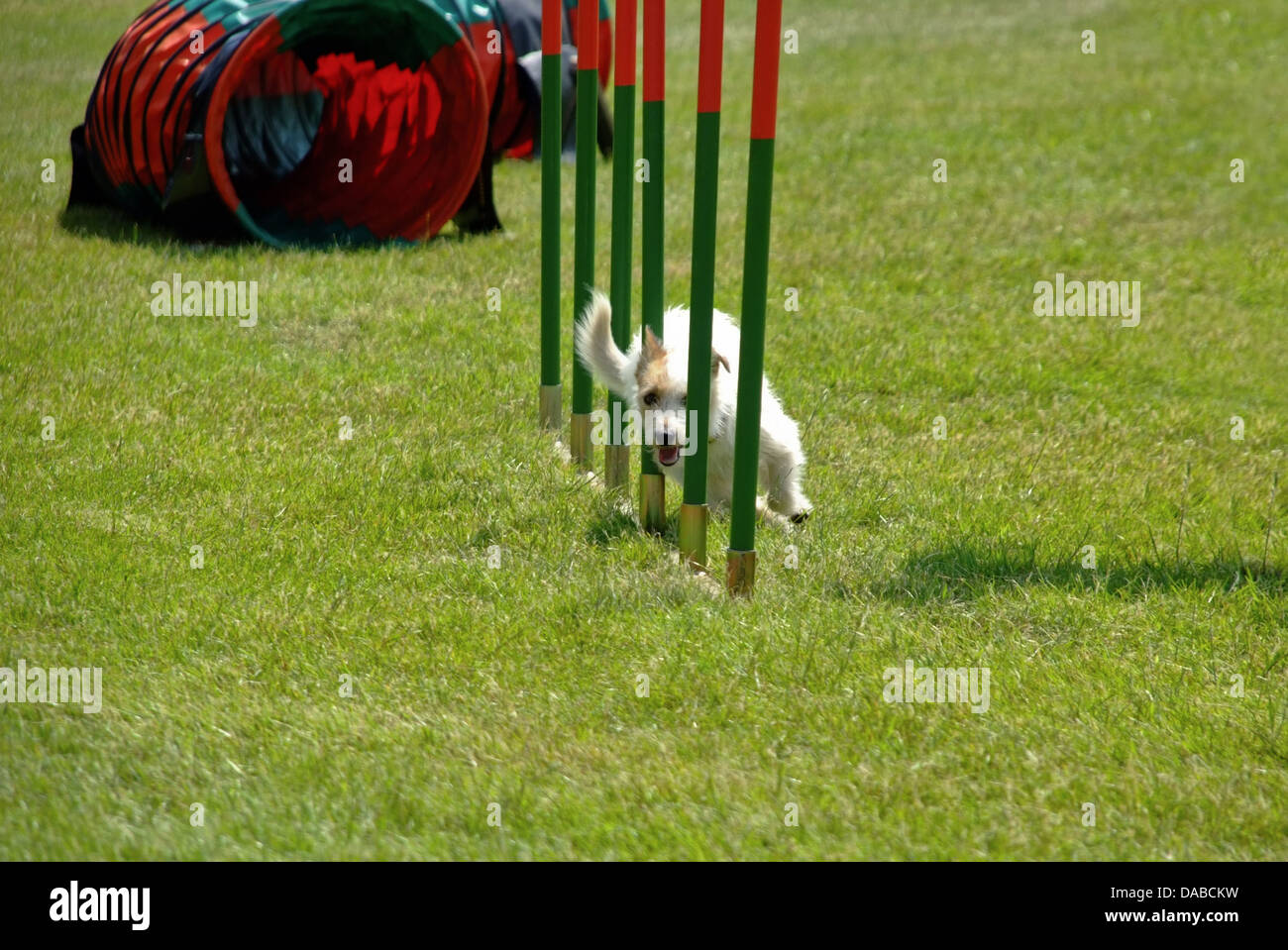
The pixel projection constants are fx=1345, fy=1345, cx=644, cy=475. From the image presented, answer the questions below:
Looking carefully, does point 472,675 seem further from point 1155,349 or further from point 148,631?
point 1155,349

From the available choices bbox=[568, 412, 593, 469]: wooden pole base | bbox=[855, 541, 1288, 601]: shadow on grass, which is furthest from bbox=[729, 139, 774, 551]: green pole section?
bbox=[568, 412, 593, 469]: wooden pole base

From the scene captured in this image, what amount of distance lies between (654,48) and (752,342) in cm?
114

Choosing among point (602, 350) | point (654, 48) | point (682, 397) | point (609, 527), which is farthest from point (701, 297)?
point (609, 527)

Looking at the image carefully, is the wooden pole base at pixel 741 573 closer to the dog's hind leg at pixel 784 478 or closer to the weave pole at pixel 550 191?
the dog's hind leg at pixel 784 478

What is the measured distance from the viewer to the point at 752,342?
14.6 feet

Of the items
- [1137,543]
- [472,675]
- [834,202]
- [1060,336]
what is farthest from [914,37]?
[472,675]

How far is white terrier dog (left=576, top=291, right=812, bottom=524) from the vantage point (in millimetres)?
5254

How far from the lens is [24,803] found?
3400 millimetres

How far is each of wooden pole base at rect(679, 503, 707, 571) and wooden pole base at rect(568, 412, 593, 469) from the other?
129 cm

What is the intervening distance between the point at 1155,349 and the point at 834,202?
394 centimetres

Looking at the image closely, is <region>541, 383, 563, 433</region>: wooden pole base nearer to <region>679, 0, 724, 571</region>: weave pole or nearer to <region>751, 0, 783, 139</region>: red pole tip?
<region>679, 0, 724, 571</region>: weave pole

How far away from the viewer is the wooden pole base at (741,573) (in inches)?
184

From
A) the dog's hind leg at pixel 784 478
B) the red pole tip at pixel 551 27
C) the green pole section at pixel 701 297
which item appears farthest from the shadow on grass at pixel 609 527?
the red pole tip at pixel 551 27

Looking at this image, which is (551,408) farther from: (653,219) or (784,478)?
(653,219)
